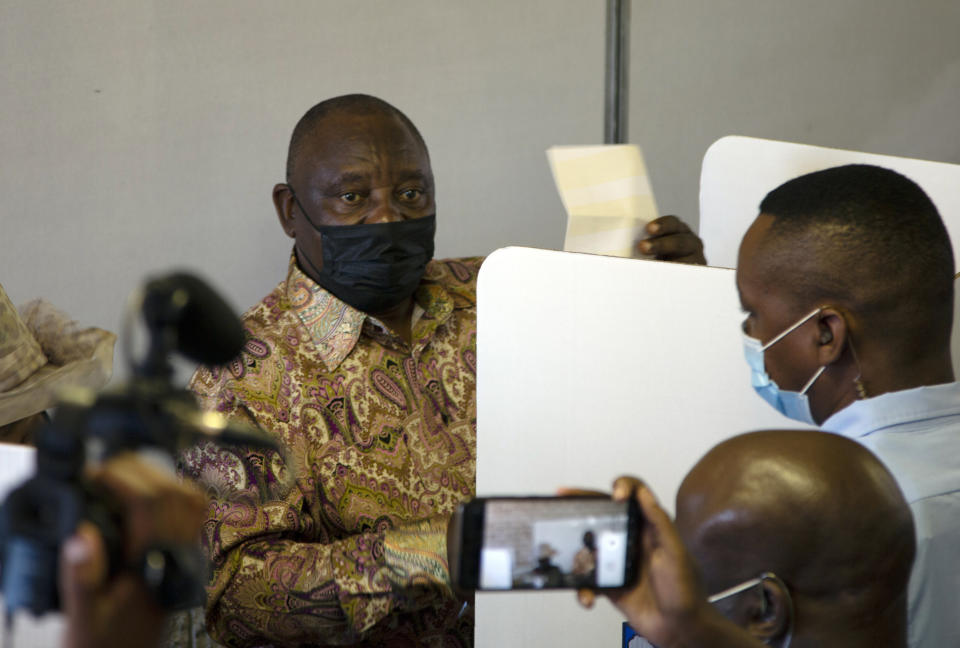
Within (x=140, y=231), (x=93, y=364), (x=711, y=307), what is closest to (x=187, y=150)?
(x=140, y=231)

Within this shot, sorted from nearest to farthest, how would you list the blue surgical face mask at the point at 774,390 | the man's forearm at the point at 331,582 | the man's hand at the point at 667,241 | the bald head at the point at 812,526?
the bald head at the point at 812,526 < the blue surgical face mask at the point at 774,390 < the man's forearm at the point at 331,582 < the man's hand at the point at 667,241

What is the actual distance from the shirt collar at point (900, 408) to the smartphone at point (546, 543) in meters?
0.53

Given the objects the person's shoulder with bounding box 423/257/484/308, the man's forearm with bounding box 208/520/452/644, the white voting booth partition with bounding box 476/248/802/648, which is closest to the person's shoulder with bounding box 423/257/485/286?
the person's shoulder with bounding box 423/257/484/308

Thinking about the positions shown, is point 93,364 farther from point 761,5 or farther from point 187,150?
point 761,5

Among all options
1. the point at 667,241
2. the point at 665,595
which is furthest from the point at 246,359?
the point at 665,595

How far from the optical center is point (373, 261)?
200cm

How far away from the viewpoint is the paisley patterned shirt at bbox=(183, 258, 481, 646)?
68.1 inches

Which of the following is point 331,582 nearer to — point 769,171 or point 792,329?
point 792,329

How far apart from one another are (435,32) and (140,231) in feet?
2.91

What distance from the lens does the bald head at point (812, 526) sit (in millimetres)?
1052

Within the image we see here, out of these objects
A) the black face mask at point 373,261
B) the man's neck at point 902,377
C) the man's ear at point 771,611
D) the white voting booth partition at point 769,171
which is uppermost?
the white voting booth partition at point 769,171

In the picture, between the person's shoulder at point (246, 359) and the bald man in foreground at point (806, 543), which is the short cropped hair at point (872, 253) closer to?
the bald man in foreground at point (806, 543)

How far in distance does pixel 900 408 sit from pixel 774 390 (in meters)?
0.21

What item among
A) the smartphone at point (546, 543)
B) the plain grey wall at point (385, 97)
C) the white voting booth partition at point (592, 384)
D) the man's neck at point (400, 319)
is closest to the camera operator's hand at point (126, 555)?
the smartphone at point (546, 543)
